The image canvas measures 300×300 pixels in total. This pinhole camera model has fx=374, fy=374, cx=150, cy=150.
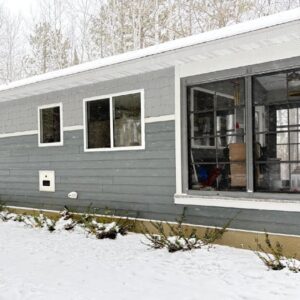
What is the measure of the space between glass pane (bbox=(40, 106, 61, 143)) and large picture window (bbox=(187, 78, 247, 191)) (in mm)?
3233

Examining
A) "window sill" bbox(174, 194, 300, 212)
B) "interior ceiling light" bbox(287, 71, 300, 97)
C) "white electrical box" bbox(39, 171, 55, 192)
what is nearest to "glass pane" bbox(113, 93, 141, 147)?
"window sill" bbox(174, 194, 300, 212)

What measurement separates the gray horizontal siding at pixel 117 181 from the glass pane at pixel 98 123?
21cm

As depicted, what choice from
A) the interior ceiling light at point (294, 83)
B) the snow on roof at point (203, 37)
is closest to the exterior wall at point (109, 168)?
the snow on roof at point (203, 37)

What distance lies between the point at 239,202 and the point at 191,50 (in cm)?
209

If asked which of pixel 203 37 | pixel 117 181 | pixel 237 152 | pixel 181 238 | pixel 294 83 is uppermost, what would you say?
pixel 203 37

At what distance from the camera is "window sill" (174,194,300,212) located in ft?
14.9

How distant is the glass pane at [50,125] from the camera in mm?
7641

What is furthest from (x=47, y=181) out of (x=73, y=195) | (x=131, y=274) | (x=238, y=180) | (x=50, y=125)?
(x=238, y=180)

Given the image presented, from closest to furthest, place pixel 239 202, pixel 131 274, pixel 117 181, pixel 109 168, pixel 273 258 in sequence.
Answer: pixel 131 274
pixel 273 258
pixel 239 202
pixel 117 181
pixel 109 168

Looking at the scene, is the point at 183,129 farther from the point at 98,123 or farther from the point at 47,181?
the point at 47,181

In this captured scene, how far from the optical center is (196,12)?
758 inches

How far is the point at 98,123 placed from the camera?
6.87 meters

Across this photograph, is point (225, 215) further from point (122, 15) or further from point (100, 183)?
point (122, 15)

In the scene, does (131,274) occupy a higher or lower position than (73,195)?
lower
